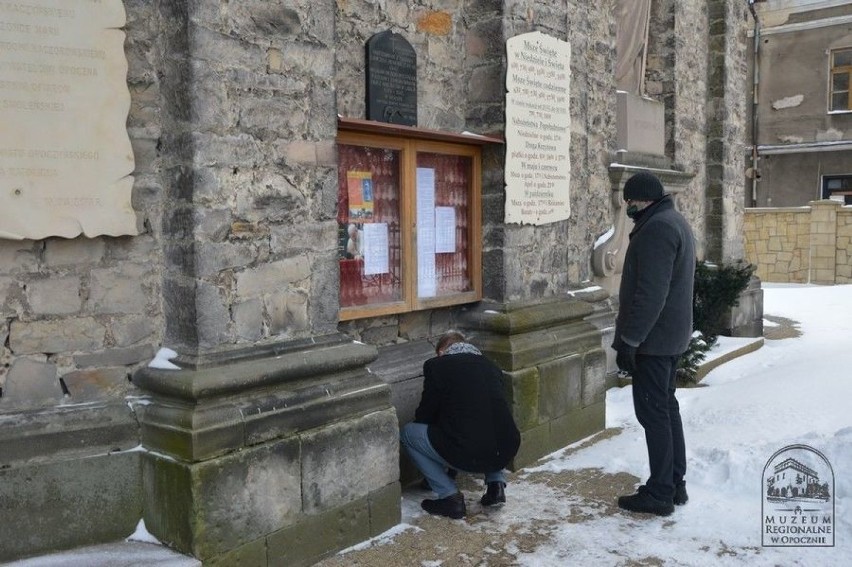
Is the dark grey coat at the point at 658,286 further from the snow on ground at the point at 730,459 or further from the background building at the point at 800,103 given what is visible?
the background building at the point at 800,103

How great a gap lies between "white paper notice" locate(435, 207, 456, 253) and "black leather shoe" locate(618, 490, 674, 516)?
1814 mm

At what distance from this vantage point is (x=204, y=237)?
3.35m

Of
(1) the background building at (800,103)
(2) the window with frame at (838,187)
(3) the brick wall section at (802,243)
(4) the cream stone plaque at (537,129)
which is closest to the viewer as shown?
(4) the cream stone plaque at (537,129)

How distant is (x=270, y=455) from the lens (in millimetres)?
3395

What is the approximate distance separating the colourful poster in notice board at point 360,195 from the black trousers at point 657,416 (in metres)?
1.65

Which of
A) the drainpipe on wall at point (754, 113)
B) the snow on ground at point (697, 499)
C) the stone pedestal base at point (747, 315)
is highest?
the drainpipe on wall at point (754, 113)

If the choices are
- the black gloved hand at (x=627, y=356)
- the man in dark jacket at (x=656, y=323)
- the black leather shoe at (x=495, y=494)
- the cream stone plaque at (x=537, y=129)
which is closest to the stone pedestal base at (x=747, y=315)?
the cream stone plaque at (x=537, y=129)

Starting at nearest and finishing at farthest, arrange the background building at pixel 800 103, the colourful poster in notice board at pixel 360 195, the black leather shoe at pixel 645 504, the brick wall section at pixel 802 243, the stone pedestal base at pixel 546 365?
the black leather shoe at pixel 645 504, the colourful poster in notice board at pixel 360 195, the stone pedestal base at pixel 546 365, the brick wall section at pixel 802 243, the background building at pixel 800 103

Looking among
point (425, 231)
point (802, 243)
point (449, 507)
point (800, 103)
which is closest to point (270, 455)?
point (449, 507)

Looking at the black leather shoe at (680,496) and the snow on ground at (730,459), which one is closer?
the snow on ground at (730,459)

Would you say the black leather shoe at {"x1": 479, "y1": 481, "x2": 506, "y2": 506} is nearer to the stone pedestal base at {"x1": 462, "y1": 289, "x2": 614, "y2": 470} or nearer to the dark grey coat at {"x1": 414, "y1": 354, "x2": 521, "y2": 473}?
the dark grey coat at {"x1": 414, "y1": 354, "x2": 521, "y2": 473}

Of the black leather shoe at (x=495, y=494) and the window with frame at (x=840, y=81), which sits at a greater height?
the window with frame at (x=840, y=81)

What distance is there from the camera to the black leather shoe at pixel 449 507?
409 cm

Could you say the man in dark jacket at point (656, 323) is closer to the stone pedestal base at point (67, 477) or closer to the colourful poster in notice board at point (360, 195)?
the colourful poster in notice board at point (360, 195)
